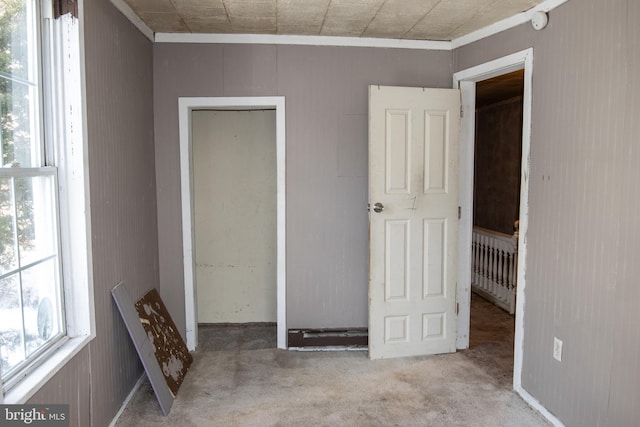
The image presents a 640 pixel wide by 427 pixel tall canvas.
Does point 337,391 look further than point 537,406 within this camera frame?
Yes

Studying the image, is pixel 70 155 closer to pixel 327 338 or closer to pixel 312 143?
pixel 312 143

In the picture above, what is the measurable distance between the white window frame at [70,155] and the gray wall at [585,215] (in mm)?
2577

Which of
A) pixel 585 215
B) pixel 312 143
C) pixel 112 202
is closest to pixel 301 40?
pixel 312 143

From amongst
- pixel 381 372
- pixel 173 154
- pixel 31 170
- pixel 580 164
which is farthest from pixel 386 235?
pixel 31 170

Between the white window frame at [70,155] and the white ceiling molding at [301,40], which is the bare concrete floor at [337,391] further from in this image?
the white ceiling molding at [301,40]

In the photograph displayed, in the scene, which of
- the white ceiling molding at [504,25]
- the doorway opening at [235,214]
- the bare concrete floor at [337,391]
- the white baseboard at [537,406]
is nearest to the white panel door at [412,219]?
the bare concrete floor at [337,391]

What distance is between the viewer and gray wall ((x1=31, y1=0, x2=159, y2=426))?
7.36 feet

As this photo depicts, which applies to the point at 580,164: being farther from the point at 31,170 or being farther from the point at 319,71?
the point at 31,170

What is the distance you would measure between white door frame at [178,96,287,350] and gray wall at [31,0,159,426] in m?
0.27

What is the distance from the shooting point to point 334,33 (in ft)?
11.2

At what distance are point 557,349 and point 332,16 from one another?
2.54 metres

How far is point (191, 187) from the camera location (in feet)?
11.6

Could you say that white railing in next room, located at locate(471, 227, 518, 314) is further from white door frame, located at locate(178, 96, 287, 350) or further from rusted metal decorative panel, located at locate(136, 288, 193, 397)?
rusted metal decorative panel, located at locate(136, 288, 193, 397)

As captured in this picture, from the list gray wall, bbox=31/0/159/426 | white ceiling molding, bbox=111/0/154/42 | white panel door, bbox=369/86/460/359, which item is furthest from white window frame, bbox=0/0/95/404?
white panel door, bbox=369/86/460/359
